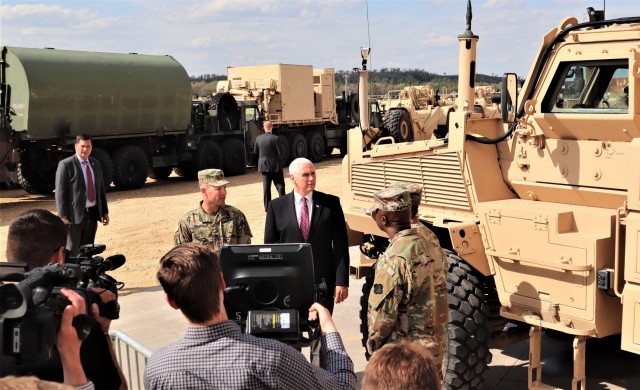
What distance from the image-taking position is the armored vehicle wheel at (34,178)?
18516 mm

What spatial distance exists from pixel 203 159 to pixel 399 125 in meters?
5.64

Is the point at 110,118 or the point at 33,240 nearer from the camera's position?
the point at 33,240

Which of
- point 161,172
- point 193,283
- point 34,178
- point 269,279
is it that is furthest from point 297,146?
point 193,283

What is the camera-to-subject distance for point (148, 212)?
52.5 ft

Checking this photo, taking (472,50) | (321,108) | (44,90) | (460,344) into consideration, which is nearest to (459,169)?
(472,50)

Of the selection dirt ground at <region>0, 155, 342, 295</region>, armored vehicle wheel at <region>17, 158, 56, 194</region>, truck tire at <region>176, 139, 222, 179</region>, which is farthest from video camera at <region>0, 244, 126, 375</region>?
truck tire at <region>176, 139, 222, 179</region>

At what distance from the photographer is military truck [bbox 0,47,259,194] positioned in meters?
17.6

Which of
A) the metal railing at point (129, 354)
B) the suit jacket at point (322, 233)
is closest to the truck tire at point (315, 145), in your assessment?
the suit jacket at point (322, 233)

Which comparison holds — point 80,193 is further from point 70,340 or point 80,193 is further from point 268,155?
point 268,155

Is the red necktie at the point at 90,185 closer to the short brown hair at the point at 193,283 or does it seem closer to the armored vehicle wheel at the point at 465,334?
the armored vehicle wheel at the point at 465,334

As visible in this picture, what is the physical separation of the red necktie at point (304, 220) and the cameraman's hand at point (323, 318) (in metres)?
2.20

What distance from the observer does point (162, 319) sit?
26.2 feet

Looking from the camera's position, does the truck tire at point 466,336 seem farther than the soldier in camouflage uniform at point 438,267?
Yes

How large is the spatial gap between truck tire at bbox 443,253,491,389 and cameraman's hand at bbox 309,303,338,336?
2.34 m
